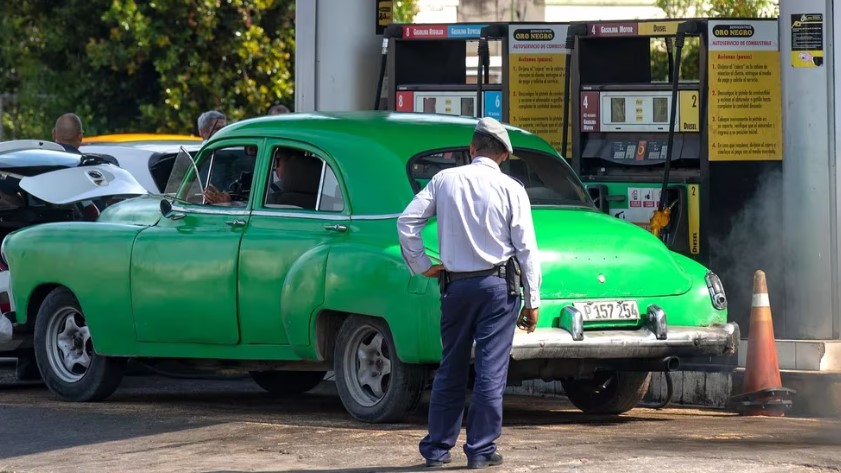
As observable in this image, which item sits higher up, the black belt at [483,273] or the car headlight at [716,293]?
the black belt at [483,273]

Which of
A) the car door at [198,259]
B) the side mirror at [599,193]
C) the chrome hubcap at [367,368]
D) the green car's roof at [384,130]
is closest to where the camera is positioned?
the chrome hubcap at [367,368]

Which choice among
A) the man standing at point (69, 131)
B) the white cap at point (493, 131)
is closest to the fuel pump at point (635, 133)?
the man standing at point (69, 131)

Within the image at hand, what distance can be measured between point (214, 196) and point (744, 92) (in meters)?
3.96

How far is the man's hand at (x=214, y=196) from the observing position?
34.1ft

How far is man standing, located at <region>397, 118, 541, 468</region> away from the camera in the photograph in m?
7.69

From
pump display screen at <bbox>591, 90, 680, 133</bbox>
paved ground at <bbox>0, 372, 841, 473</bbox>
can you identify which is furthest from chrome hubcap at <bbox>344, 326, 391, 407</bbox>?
pump display screen at <bbox>591, 90, 680, 133</bbox>

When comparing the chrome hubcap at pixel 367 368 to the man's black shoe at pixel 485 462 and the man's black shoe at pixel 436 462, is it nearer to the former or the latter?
the man's black shoe at pixel 436 462

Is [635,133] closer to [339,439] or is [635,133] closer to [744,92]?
[744,92]

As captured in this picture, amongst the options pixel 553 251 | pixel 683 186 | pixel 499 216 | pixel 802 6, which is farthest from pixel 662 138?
pixel 499 216

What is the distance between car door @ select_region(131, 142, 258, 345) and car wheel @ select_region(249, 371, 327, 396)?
137 cm

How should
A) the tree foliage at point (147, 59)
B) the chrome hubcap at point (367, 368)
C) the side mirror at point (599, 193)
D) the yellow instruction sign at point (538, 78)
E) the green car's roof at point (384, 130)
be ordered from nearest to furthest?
the chrome hubcap at point (367, 368) < the green car's roof at point (384, 130) < the side mirror at point (599, 193) < the yellow instruction sign at point (538, 78) < the tree foliage at point (147, 59)

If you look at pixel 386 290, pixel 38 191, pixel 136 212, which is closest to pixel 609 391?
pixel 386 290

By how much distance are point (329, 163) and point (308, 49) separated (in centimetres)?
417

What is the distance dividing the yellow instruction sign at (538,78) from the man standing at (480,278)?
565 cm
